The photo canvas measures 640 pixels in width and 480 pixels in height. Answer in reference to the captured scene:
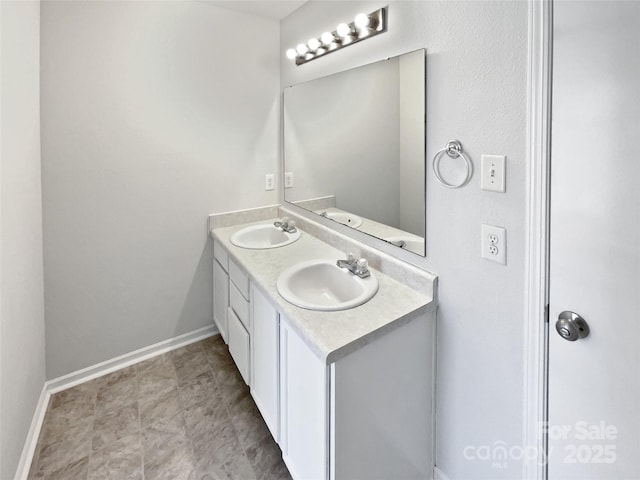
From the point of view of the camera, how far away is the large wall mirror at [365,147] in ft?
4.56

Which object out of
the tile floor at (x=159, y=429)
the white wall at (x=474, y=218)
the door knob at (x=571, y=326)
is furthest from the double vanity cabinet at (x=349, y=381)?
the door knob at (x=571, y=326)

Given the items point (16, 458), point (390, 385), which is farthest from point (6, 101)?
point (390, 385)

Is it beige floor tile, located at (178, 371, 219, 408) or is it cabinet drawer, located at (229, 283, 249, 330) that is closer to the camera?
cabinet drawer, located at (229, 283, 249, 330)

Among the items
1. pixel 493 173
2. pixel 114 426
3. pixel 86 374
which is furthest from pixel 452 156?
pixel 86 374

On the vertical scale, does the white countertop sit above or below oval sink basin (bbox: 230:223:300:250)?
below

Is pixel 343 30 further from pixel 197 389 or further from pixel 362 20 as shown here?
pixel 197 389

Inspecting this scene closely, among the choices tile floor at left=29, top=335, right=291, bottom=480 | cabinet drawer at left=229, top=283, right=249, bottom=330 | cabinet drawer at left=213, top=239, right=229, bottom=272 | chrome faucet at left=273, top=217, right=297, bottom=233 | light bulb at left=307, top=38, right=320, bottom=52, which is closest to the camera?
tile floor at left=29, top=335, right=291, bottom=480

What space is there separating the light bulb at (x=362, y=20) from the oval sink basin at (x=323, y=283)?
3.59 feet

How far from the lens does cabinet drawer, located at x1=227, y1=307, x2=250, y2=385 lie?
177 centimetres

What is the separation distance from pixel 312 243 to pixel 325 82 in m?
0.94

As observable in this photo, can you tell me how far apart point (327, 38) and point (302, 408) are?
177 cm

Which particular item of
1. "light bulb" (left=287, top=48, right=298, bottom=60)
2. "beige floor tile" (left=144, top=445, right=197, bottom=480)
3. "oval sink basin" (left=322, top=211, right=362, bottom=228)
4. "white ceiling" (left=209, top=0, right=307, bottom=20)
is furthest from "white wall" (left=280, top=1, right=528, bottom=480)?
"beige floor tile" (left=144, top=445, right=197, bottom=480)

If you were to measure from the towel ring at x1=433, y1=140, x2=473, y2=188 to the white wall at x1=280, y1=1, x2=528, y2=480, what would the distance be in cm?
2

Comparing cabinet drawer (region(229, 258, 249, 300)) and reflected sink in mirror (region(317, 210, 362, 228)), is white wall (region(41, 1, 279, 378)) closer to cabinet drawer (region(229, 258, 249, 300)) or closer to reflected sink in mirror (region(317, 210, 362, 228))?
cabinet drawer (region(229, 258, 249, 300))
